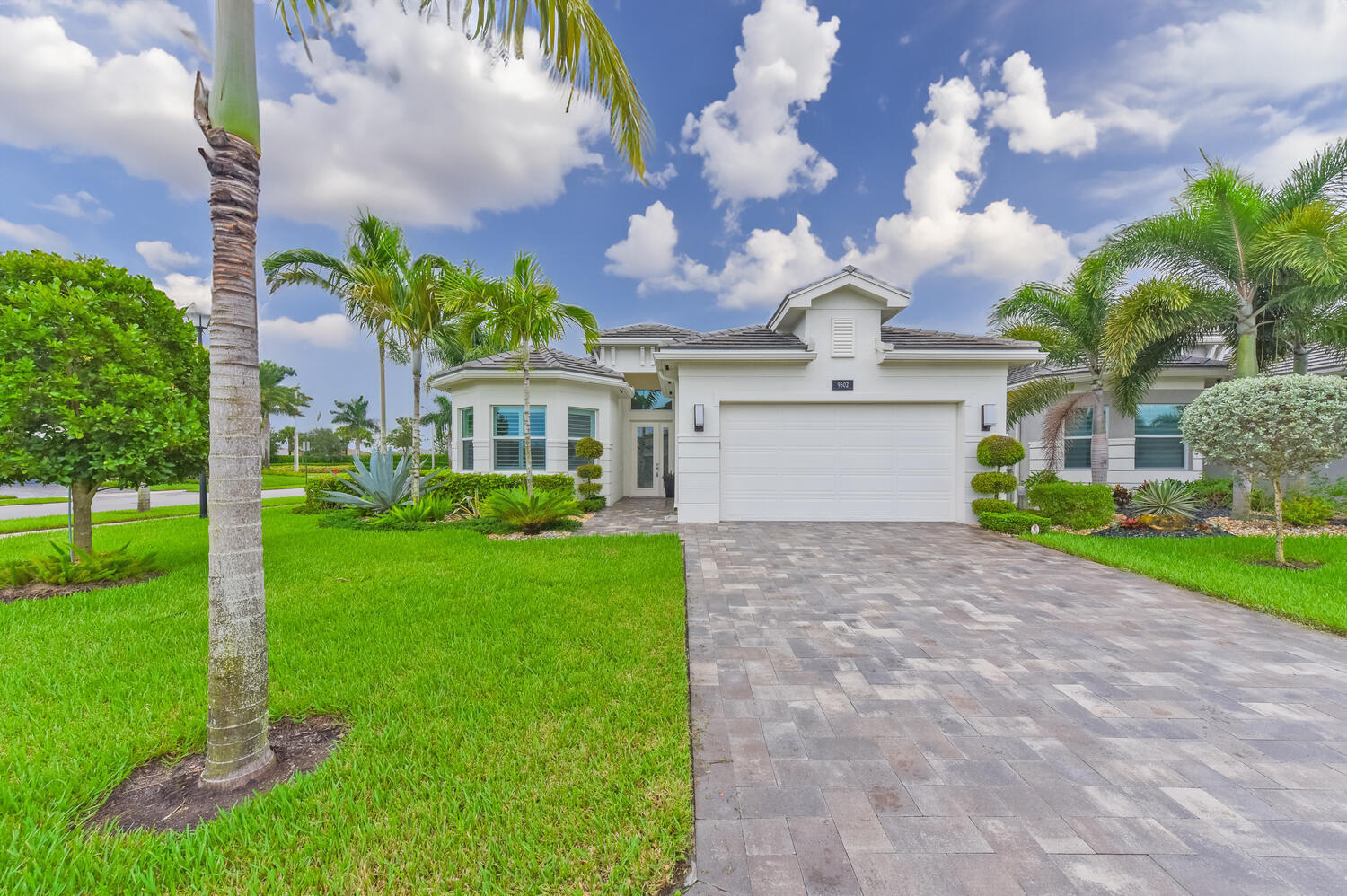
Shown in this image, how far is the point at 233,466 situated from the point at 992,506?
Answer: 10.6 meters

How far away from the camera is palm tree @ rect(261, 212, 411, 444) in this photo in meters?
9.50

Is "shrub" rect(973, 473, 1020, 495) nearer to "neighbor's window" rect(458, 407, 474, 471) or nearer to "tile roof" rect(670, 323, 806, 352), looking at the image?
"tile roof" rect(670, 323, 806, 352)

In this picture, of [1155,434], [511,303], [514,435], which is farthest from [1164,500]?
[514,435]

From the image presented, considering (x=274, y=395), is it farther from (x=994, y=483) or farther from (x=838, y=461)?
(x=994, y=483)

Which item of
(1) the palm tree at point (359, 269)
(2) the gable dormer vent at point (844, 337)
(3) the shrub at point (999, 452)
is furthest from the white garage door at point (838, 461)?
(1) the palm tree at point (359, 269)

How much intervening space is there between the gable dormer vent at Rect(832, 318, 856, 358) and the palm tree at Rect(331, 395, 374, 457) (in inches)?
2073

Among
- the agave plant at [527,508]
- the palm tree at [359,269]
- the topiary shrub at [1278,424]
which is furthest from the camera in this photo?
the palm tree at [359,269]

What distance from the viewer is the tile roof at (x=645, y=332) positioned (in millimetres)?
16250

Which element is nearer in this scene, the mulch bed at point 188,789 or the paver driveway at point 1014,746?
the paver driveway at point 1014,746

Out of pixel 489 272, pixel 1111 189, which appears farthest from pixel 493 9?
pixel 1111 189

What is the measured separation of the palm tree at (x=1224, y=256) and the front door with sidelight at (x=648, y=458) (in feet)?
35.0

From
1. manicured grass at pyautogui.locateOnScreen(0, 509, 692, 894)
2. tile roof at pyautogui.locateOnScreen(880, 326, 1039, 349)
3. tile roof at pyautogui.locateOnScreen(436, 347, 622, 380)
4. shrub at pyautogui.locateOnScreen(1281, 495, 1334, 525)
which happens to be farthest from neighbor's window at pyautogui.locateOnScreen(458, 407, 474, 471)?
shrub at pyautogui.locateOnScreen(1281, 495, 1334, 525)

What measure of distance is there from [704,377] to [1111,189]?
34.1 ft

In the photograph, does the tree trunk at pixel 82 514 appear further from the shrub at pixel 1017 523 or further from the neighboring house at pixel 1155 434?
the neighboring house at pixel 1155 434
